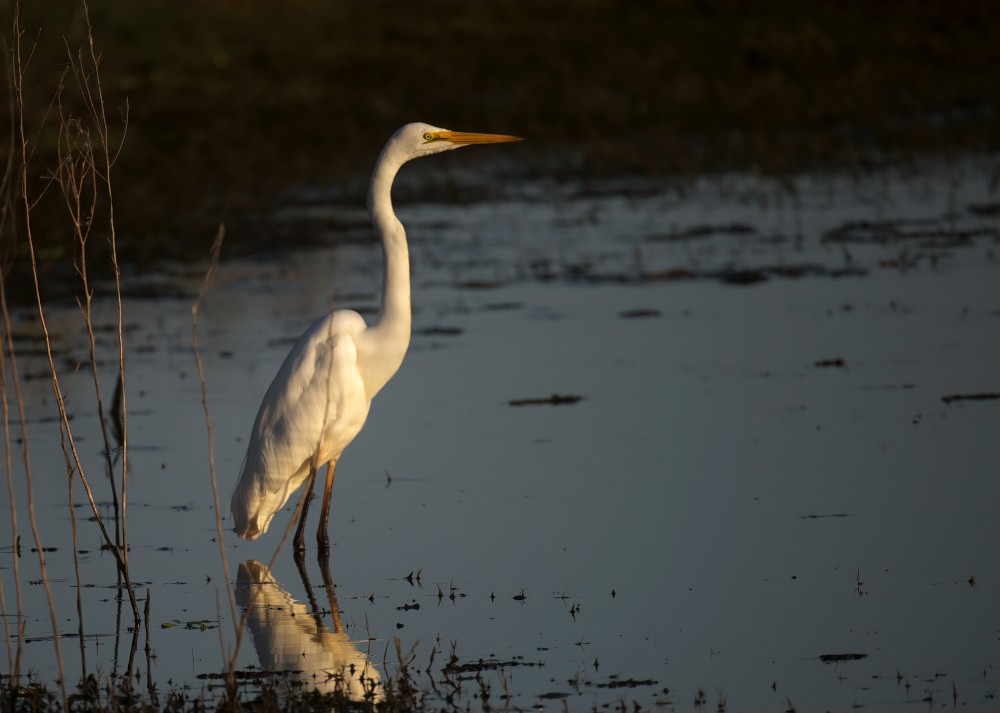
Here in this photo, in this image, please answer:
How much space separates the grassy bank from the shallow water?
3.91m

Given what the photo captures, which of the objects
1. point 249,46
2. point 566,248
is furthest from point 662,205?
point 249,46

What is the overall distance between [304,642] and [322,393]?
1215 millimetres

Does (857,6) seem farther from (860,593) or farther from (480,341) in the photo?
(860,593)

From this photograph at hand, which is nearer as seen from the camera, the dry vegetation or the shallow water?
the shallow water

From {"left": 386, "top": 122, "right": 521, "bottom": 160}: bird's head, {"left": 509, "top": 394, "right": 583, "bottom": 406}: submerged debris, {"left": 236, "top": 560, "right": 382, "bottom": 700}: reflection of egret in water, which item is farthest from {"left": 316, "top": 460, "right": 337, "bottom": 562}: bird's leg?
{"left": 509, "top": 394, "right": 583, "bottom": 406}: submerged debris

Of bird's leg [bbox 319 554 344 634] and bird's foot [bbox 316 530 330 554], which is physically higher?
bird's foot [bbox 316 530 330 554]

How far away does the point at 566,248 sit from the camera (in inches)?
508

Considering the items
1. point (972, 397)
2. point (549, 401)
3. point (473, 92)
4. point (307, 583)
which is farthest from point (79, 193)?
point (473, 92)

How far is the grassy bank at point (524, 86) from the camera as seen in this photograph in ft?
56.4

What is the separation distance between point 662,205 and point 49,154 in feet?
21.4

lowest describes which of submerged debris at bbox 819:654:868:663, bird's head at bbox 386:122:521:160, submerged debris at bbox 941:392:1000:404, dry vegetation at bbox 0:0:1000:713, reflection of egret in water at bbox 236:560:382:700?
submerged debris at bbox 819:654:868:663

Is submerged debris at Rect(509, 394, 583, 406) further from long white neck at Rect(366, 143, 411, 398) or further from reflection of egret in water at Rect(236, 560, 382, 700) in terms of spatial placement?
reflection of egret in water at Rect(236, 560, 382, 700)

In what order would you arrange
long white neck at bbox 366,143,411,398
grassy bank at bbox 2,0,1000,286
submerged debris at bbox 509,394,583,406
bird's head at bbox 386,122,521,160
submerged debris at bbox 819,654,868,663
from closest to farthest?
submerged debris at bbox 819,654,868,663 < long white neck at bbox 366,143,411,398 < bird's head at bbox 386,122,521,160 < submerged debris at bbox 509,394,583,406 < grassy bank at bbox 2,0,1000,286

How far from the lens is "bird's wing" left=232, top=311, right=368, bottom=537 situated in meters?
5.94
